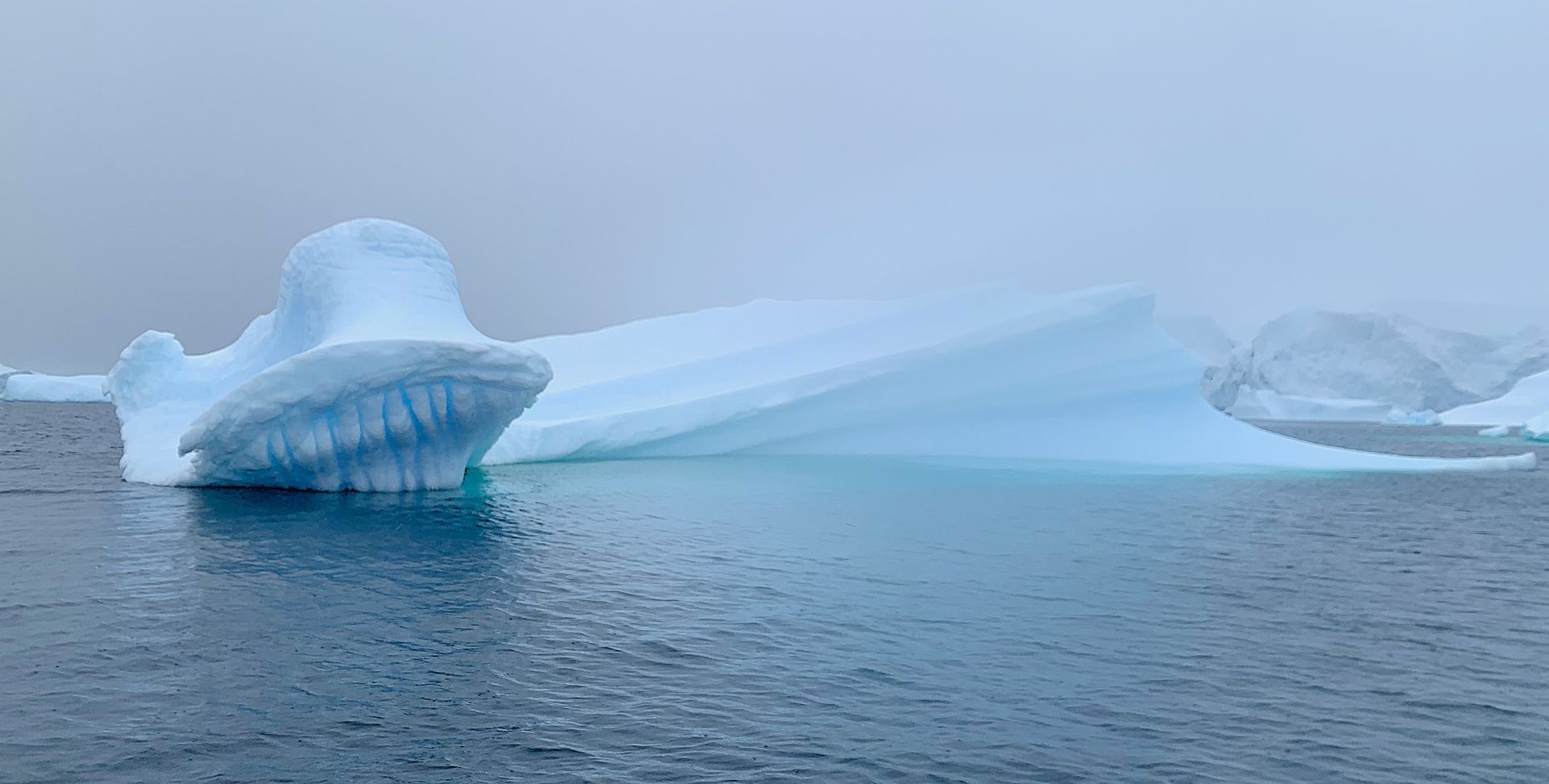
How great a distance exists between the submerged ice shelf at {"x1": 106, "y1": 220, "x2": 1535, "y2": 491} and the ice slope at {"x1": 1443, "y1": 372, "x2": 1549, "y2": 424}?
3370 centimetres

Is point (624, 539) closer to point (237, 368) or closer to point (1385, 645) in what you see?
point (1385, 645)

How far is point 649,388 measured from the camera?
28031 millimetres

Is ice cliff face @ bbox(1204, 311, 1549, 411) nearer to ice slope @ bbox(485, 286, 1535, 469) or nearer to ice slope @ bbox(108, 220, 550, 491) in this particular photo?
ice slope @ bbox(485, 286, 1535, 469)

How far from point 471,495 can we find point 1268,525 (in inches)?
504

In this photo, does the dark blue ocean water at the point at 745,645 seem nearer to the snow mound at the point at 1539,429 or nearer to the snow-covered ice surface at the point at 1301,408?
the snow mound at the point at 1539,429

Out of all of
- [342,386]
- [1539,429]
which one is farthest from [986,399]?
[1539,429]

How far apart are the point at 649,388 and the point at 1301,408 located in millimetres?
56377

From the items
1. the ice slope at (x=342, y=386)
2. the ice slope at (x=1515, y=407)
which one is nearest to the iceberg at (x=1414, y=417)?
the ice slope at (x=1515, y=407)

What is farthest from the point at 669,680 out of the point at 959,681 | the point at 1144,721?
the point at 1144,721

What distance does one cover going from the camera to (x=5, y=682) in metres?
6.78

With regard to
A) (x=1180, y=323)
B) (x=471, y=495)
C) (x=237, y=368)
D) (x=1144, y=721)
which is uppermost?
(x=1180, y=323)

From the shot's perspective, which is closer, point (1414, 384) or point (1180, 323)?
point (1414, 384)

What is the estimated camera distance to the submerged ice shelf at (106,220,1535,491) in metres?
16.5

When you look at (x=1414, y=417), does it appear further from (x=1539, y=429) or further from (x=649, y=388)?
(x=649, y=388)
